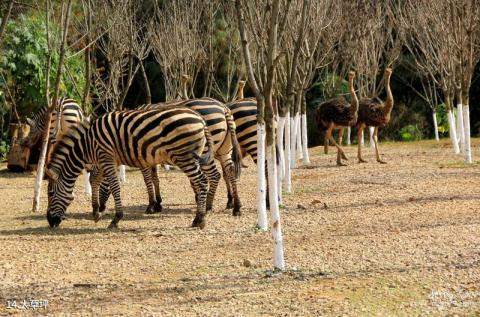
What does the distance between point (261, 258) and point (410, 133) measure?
24.6 metres

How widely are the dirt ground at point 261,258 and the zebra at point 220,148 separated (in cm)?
29

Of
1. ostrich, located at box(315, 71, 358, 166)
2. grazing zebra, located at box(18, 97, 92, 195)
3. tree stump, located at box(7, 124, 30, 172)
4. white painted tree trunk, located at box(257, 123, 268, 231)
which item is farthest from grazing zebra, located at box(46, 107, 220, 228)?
ostrich, located at box(315, 71, 358, 166)

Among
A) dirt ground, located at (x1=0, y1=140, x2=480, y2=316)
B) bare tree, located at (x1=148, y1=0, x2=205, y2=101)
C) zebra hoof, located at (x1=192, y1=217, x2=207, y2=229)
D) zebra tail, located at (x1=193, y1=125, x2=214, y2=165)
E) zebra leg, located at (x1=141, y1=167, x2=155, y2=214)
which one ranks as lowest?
dirt ground, located at (x1=0, y1=140, x2=480, y2=316)

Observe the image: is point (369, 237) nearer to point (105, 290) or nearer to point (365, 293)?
point (365, 293)

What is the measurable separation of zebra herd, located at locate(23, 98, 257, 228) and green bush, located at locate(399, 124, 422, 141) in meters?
19.3

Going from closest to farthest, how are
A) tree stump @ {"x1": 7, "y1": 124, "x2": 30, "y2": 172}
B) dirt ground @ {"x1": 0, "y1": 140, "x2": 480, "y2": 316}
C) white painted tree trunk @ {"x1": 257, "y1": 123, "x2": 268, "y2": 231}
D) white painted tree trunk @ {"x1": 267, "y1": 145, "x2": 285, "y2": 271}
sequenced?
dirt ground @ {"x1": 0, "y1": 140, "x2": 480, "y2": 316}, white painted tree trunk @ {"x1": 267, "y1": 145, "x2": 285, "y2": 271}, white painted tree trunk @ {"x1": 257, "y1": 123, "x2": 268, "y2": 231}, tree stump @ {"x1": 7, "y1": 124, "x2": 30, "y2": 172}

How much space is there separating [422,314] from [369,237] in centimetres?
326

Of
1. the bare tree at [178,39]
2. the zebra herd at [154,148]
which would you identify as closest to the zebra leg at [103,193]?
the zebra herd at [154,148]

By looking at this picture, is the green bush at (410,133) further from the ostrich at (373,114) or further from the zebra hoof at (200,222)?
the zebra hoof at (200,222)

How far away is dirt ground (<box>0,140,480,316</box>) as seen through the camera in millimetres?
7285

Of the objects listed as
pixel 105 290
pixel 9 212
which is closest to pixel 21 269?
pixel 105 290

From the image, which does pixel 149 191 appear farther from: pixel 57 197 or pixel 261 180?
pixel 261 180

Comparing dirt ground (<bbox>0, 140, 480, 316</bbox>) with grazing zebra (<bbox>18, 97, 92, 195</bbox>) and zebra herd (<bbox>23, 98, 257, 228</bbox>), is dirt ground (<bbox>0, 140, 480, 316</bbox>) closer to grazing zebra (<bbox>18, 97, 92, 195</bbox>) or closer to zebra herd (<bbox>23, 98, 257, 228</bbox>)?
zebra herd (<bbox>23, 98, 257, 228</bbox>)

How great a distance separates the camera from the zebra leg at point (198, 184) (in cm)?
1162
